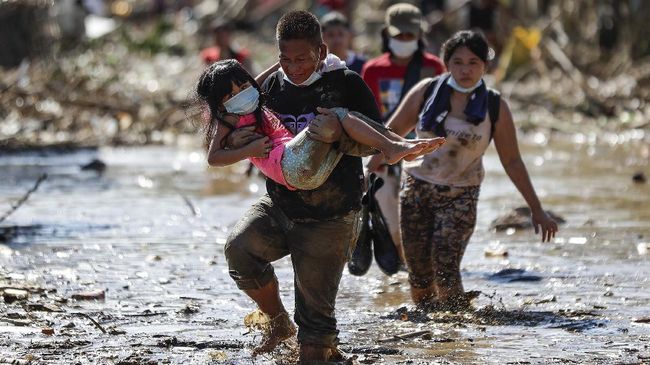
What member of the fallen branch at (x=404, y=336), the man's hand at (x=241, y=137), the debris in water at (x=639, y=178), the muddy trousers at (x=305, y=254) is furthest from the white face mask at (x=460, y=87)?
the debris in water at (x=639, y=178)

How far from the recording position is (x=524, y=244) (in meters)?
10.0

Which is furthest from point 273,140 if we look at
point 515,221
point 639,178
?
point 639,178

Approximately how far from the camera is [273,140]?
5.86 meters

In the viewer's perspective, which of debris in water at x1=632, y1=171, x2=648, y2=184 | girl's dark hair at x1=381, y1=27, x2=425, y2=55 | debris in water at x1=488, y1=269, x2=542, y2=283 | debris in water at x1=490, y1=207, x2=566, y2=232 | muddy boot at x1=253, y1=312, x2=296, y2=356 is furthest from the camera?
debris in water at x1=632, y1=171, x2=648, y2=184

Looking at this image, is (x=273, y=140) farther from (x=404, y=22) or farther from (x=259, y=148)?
(x=404, y=22)

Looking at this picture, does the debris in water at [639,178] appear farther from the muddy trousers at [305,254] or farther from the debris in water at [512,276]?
the muddy trousers at [305,254]

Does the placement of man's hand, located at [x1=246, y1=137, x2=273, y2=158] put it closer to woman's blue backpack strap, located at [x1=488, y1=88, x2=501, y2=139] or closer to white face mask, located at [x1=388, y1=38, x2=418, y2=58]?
woman's blue backpack strap, located at [x1=488, y1=88, x2=501, y2=139]

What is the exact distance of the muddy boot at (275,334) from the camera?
20.8 feet

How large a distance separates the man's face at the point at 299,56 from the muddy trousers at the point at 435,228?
6.06ft

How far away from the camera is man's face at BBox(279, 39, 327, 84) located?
5832 millimetres

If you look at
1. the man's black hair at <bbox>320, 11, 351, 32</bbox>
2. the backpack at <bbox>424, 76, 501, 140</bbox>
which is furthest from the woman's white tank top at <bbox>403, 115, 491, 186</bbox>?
the man's black hair at <bbox>320, 11, 351, 32</bbox>

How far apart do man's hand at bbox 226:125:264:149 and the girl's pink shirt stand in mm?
35

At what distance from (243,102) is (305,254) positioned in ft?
2.48

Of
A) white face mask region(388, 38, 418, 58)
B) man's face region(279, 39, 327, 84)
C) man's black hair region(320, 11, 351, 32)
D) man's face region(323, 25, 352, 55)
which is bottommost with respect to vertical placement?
man's face region(279, 39, 327, 84)
